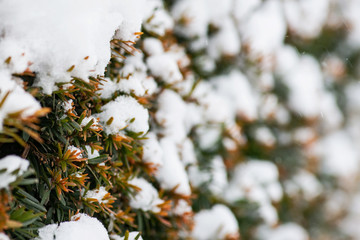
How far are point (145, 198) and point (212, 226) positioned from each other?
463mm

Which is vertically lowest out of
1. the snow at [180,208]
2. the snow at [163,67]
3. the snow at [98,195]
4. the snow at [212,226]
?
the snow at [212,226]

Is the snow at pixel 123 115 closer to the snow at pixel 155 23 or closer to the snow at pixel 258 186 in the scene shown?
the snow at pixel 155 23

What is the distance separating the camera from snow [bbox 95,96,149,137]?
0.78 m

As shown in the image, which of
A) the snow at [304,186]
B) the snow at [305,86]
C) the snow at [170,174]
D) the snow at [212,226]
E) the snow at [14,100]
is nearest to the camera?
the snow at [14,100]

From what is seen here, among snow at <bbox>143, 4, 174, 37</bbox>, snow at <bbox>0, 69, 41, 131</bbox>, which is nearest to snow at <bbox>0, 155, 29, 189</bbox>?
snow at <bbox>0, 69, 41, 131</bbox>

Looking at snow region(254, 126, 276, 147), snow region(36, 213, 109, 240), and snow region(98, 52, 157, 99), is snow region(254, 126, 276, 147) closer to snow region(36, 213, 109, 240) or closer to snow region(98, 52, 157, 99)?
snow region(98, 52, 157, 99)

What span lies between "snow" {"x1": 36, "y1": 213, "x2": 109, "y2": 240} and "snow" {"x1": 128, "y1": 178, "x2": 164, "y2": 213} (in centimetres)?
21

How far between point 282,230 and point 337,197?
2.78ft

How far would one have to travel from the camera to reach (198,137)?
1.42 meters

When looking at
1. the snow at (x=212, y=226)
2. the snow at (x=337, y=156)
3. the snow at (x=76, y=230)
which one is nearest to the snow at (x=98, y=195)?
the snow at (x=76, y=230)

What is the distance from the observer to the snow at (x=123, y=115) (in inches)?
30.7

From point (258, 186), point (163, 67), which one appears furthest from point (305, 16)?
point (163, 67)

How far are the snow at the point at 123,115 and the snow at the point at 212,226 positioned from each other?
22.7 inches

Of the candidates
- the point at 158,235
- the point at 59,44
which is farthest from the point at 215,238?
the point at 59,44
